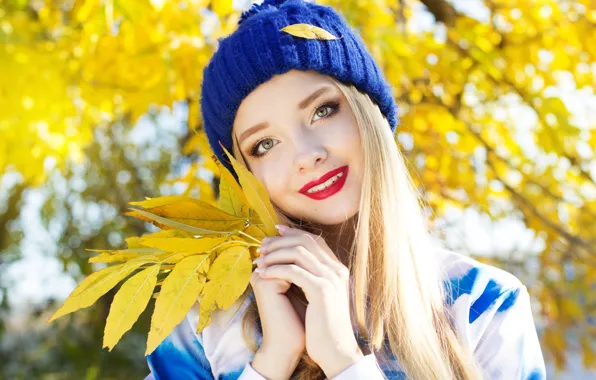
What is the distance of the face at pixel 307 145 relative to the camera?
1.15 metres

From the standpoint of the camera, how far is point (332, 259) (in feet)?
3.42

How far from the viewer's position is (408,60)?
1.85 meters

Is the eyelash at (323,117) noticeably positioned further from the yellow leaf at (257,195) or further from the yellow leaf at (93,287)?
the yellow leaf at (93,287)

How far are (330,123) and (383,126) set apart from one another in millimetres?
118

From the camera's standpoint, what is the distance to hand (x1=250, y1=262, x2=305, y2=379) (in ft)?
3.32

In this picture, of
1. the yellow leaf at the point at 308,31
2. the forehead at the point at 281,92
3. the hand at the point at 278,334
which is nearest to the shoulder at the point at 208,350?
the hand at the point at 278,334

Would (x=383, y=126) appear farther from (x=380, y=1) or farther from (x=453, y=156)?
(x=453, y=156)

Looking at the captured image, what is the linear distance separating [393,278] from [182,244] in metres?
0.39

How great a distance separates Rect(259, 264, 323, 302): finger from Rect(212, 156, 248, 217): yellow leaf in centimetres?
12

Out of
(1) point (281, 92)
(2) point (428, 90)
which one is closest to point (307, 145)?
(1) point (281, 92)

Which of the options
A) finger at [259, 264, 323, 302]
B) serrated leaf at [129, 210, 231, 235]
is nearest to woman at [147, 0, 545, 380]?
finger at [259, 264, 323, 302]

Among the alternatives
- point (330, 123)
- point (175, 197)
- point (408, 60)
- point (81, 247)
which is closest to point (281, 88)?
point (330, 123)

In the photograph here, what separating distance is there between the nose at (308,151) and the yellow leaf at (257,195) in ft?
0.47

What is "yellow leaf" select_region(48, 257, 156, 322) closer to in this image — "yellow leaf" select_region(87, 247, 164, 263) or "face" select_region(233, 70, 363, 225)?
"yellow leaf" select_region(87, 247, 164, 263)
